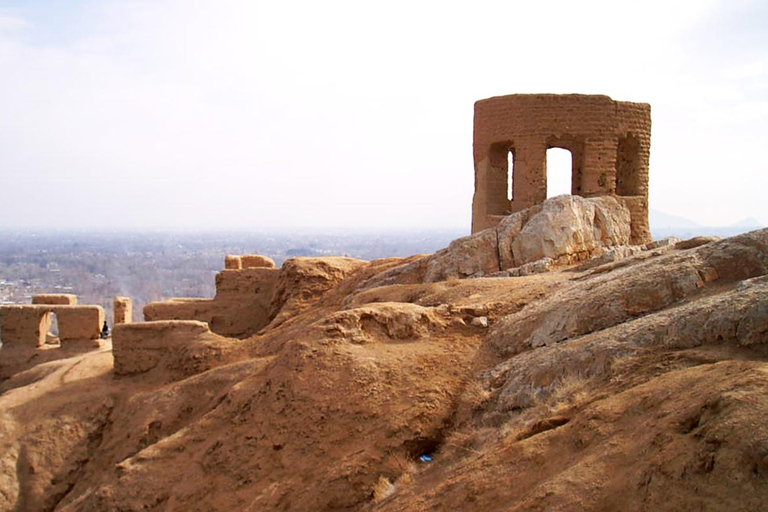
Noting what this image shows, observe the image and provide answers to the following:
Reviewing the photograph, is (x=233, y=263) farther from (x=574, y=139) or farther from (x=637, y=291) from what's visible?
(x=637, y=291)

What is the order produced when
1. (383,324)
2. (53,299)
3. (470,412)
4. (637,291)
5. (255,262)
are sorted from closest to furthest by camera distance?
(470,412)
(637,291)
(383,324)
(53,299)
(255,262)

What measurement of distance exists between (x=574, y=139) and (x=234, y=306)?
9.33 m

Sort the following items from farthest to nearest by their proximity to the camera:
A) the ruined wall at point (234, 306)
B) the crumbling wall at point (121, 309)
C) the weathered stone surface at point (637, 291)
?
the crumbling wall at point (121, 309), the ruined wall at point (234, 306), the weathered stone surface at point (637, 291)

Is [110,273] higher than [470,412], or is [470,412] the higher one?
[470,412]

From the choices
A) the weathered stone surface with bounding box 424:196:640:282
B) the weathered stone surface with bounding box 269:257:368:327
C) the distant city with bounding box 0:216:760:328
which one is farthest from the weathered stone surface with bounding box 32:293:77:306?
the distant city with bounding box 0:216:760:328

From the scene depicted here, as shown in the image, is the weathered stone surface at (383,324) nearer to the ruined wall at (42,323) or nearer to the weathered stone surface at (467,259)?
the weathered stone surface at (467,259)

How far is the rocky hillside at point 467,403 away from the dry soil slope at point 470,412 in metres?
0.02

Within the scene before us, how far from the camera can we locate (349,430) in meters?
8.62

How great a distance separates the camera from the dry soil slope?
529 centimetres

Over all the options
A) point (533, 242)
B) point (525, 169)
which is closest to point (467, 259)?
point (533, 242)

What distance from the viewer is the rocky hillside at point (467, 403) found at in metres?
5.36

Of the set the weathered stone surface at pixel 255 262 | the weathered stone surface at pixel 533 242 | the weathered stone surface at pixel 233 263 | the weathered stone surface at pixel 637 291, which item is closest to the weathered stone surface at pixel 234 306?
the weathered stone surface at pixel 233 263

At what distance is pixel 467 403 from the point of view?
8438mm

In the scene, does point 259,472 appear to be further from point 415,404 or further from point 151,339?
point 151,339
